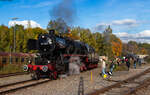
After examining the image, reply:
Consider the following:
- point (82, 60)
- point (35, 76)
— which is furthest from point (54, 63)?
point (82, 60)

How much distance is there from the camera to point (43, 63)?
43.9ft

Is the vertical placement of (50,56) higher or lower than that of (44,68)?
higher

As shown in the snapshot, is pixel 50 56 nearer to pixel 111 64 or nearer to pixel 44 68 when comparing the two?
pixel 44 68

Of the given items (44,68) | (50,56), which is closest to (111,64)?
(50,56)

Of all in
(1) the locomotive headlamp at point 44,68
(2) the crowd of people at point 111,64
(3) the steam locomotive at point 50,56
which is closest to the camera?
(1) the locomotive headlamp at point 44,68

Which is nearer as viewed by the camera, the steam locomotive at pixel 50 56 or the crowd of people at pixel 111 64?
the steam locomotive at pixel 50 56

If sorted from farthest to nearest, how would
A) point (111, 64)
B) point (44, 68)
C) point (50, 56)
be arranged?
point (111, 64)
point (50, 56)
point (44, 68)

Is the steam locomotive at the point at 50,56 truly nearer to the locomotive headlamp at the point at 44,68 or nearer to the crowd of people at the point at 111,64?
the locomotive headlamp at the point at 44,68

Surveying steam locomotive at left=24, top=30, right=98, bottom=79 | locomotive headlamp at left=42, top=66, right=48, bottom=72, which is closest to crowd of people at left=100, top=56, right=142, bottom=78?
steam locomotive at left=24, top=30, right=98, bottom=79

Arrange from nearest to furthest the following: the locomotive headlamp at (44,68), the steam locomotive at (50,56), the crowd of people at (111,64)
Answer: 1. the locomotive headlamp at (44,68)
2. the steam locomotive at (50,56)
3. the crowd of people at (111,64)

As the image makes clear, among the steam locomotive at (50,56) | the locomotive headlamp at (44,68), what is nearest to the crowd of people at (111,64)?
the steam locomotive at (50,56)

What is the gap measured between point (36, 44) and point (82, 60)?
6.30 m

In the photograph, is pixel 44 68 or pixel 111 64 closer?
pixel 44 68

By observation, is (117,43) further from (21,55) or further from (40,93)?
(40,93)
